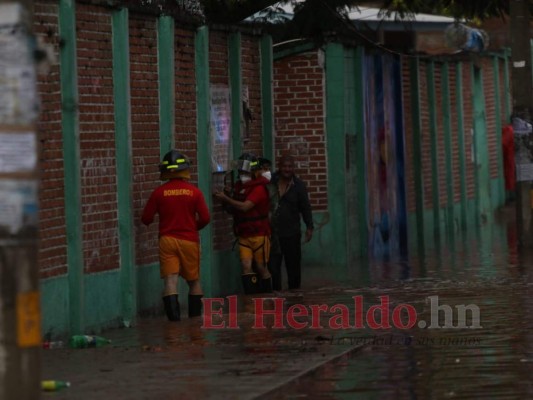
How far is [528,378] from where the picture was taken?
40.1 feet

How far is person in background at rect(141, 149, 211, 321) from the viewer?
16516mm

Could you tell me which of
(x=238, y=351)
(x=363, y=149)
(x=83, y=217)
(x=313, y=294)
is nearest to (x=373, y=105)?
(x=363, y=149)

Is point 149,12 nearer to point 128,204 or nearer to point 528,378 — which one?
point 128,204

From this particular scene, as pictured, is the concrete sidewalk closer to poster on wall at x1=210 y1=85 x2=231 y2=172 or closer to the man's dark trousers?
poster on wall at x1=210 y1=85 x2=231 y2=172

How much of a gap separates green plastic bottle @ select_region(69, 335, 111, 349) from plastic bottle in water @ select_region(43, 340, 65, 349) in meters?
0.09

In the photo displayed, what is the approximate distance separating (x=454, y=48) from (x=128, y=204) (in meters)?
23.6

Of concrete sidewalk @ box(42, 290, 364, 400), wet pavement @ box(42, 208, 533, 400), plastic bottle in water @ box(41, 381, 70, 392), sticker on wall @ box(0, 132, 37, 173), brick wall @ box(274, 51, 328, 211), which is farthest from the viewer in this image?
brick wall @ box(274, 51, 328, 211)

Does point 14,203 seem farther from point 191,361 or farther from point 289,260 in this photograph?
point 289,260

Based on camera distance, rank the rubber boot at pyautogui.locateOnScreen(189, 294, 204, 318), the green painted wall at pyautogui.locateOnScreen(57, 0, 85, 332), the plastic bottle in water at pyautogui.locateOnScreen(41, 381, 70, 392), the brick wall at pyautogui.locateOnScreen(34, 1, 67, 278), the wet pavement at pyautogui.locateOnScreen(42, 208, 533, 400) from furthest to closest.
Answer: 1. the rubber boot at pyautogui.locateOnScreen(189, 294, 204, 318)
2. the green painted wall at pyautogui.locateOnScreen(57, 0, 85, 332)
3. the brick wall at pyautogui.locateOnScreen(34, 1, 67, 278)
4. the wet pavement at pyautogui.locateOnScreen(42, 208, 533, 400)
5. the plastic bottle in water at pyautogui.locateOnScreen(41, 381, 70, 392)

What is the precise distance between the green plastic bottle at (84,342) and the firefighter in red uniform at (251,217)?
506 cm

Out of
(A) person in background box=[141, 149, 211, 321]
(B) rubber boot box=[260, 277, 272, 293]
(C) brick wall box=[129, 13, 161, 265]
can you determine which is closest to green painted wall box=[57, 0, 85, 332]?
(A) person in background box=[141, 149, 211, 321]

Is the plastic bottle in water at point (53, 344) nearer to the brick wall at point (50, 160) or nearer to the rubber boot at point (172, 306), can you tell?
the brick wall at point (50, 160)

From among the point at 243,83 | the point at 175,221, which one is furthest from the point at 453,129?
the point at 175,221

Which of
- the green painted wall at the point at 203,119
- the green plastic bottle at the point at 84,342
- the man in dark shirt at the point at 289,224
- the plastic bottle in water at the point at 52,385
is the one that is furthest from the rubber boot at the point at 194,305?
the plastic bottle in water at the point at 52,385
